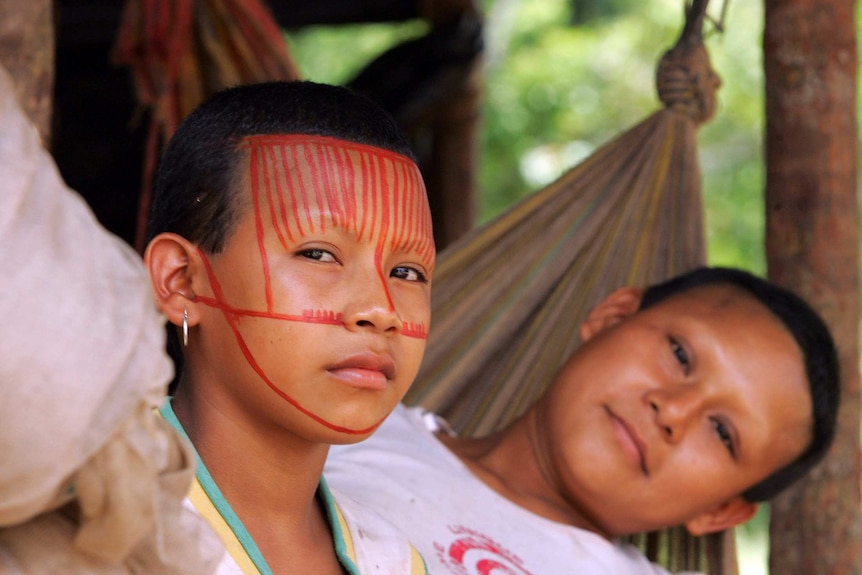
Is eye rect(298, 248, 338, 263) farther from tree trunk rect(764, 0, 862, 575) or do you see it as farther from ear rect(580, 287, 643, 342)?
tree trunk rect(764, 0, 862, 575)

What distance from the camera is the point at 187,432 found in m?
1.12

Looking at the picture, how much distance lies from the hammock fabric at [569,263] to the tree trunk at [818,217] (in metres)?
0.13

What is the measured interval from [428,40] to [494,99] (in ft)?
17.4

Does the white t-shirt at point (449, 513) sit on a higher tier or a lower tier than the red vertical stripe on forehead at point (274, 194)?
lower

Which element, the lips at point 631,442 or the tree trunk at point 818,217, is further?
the tree trunk at point 818,217

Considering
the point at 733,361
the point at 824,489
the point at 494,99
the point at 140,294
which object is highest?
the point at 140,294

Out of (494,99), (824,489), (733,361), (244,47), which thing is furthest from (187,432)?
(494,99)

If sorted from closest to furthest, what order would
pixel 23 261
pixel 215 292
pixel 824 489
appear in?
pixel 23 261 → pixel 215 292 → pixel 824 489

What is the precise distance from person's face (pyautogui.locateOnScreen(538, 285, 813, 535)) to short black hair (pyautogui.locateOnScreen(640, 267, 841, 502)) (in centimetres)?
2

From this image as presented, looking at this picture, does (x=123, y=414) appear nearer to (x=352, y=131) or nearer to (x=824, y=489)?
(x=352, y=131)

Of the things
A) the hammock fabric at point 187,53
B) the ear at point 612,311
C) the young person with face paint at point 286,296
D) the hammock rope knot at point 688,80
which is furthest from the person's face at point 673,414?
the hammock fabric at point 187,53

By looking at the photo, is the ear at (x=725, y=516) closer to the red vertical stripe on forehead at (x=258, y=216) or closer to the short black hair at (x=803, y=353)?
the short black hair at (x=803, y=353)

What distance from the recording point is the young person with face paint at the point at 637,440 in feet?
5.51

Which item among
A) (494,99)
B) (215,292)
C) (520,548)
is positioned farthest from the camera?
(494,99)
